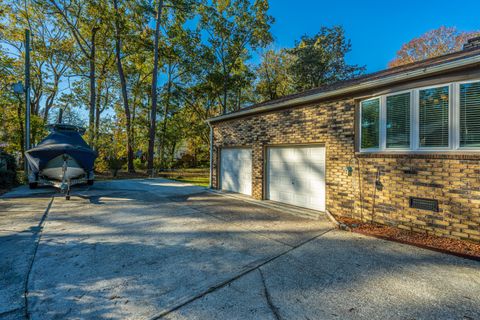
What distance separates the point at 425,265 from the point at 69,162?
432 inches

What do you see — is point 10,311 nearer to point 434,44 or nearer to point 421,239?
point 421,239

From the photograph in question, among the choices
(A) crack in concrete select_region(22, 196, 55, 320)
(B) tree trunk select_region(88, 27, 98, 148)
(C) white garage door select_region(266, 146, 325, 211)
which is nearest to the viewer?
(A) crack in concrete select_region(22, 196, 55, 320)

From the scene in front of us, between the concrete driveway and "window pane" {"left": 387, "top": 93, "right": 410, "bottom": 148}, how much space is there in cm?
220

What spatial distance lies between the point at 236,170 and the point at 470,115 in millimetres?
6878

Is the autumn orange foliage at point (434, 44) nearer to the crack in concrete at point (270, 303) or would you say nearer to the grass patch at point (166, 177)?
the grass patch at point (166, 177)

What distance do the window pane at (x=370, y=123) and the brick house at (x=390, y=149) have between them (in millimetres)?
21

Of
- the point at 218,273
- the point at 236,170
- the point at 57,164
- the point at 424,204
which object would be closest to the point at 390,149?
the point at 424,204

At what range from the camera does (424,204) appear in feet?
14.1

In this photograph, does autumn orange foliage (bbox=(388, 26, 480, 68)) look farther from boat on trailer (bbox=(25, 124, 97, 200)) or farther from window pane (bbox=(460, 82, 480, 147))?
boat on trailer (bbox=(25, 124, 97, 200))

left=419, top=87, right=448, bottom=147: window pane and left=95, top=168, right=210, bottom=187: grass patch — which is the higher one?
left=419, top=87, right=448, bottom=147: window pane

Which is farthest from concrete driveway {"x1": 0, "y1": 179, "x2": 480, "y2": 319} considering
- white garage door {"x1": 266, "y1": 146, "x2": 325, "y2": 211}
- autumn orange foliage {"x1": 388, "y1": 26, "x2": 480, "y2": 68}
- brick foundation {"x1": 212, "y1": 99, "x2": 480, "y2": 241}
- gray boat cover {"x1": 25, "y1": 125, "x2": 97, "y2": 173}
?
autumn orange foliage {"x1": 388, "y1": 26, "x2": 480, "y2": 68}

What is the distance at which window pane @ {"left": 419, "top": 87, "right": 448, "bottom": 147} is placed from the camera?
13.6 feet

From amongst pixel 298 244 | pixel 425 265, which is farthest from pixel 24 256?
pixel 425 265

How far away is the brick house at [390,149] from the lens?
3916 millimetres
